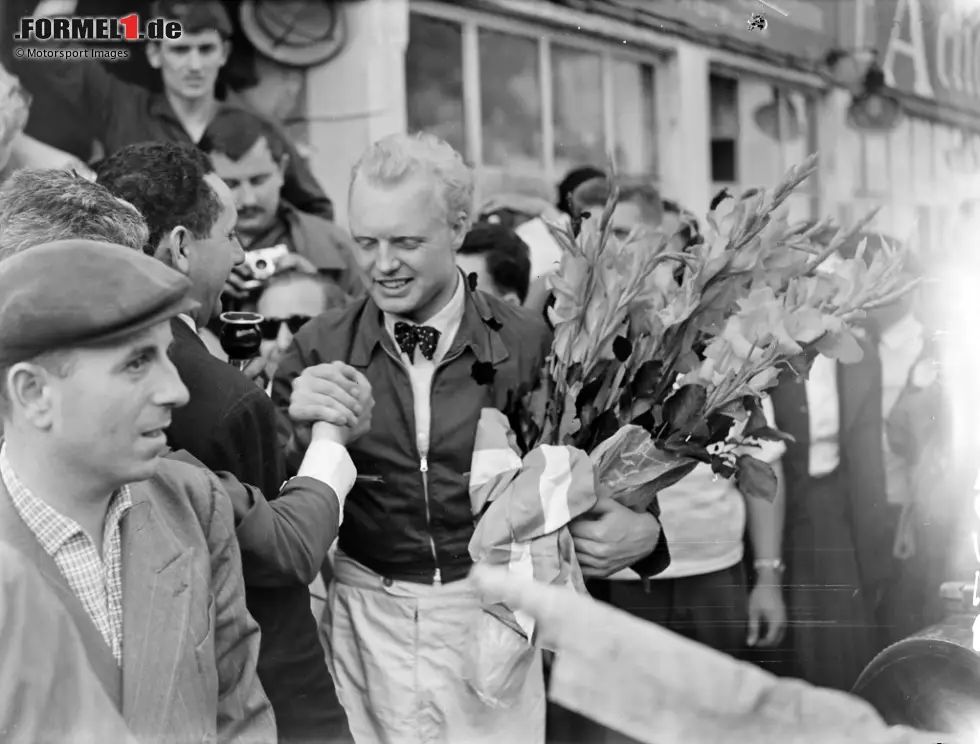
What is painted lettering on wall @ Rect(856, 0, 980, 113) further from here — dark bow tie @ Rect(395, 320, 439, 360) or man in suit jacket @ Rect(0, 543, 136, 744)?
man in suit jacket @ Rect(0, 543, 136, 744)

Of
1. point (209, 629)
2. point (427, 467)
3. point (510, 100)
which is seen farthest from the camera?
point (510, 100)

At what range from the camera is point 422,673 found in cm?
231

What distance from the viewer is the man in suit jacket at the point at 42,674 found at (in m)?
1.48

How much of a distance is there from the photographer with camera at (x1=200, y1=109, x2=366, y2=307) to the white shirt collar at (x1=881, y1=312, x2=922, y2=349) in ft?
4.89

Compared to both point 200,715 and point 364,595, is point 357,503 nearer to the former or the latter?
point 364,595

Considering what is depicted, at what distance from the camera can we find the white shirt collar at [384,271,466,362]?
Result: 231 centimetres

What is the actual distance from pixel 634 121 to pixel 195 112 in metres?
1.14

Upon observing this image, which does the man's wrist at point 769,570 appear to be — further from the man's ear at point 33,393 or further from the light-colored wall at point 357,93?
the man's ear at point 33,393

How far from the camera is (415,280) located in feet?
7.33

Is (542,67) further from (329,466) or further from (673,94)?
(329,466)

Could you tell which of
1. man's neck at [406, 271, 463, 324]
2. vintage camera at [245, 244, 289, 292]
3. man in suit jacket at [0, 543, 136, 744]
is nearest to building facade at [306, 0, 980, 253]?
vintage camera at [245, 244, 289, 292]

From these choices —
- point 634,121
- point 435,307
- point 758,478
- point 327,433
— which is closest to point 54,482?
point 327,433

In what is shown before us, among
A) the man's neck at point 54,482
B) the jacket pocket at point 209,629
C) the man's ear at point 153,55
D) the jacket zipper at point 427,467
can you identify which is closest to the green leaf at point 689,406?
the jacket zipper at point 427,467

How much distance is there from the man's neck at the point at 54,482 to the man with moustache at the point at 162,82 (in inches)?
52.4
